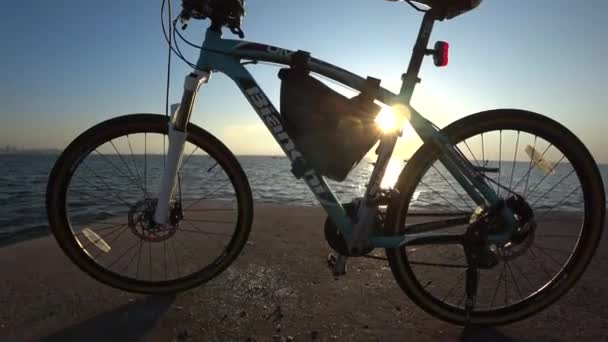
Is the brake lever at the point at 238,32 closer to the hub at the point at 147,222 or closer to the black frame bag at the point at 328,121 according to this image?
the black frame bag at the point at 328,121

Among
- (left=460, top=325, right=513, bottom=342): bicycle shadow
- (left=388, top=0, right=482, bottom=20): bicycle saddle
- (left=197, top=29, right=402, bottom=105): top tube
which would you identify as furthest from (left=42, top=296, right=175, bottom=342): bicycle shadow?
(left=388, top=0, right=482, bottom=20): bicycle saddle

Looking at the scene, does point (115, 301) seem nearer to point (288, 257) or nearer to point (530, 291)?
point (288, 257)

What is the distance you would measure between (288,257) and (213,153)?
4.40 feet

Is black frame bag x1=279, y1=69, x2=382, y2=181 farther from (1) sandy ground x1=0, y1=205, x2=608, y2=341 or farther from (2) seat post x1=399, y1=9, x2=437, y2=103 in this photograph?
(1) sandy ground x1=0, y1=205, x2=608, y2=341

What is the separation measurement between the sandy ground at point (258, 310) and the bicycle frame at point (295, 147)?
0.51 m

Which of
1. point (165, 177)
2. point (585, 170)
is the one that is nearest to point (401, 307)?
point (585, 170)

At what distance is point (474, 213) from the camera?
1.99 m

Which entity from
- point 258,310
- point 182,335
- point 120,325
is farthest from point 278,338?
point 120,325

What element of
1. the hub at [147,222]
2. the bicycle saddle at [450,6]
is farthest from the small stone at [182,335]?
the bicycle saddle at [450,6]

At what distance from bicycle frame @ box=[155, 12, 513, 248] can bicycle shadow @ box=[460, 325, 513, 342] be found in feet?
1.77

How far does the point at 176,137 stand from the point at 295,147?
81cm

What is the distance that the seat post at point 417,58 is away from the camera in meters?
1.94

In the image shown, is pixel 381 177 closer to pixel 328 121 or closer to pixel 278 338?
pixel 328 121

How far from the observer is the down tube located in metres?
2.05
